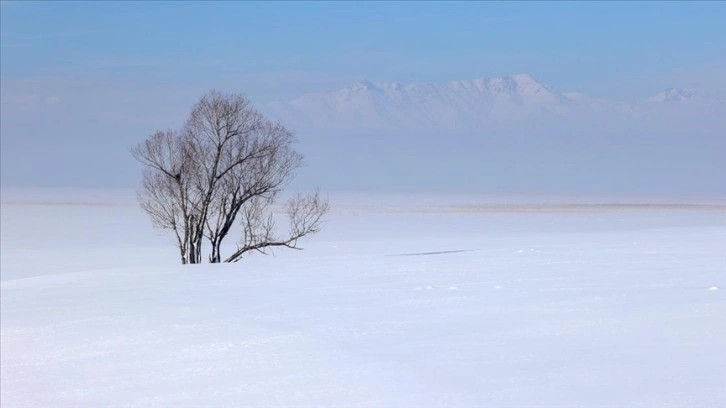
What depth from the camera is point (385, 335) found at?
1154cm

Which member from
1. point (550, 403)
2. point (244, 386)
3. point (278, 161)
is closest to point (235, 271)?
point (278, 161)

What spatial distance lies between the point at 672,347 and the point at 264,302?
7.24 metres

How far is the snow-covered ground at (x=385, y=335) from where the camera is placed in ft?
29.2

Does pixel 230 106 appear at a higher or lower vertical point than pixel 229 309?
higher

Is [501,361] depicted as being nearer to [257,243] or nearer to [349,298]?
[349,298]

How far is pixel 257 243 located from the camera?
93.3ft

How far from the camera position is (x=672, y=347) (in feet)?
31.7

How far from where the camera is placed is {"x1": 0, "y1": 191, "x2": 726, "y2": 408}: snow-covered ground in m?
8.89

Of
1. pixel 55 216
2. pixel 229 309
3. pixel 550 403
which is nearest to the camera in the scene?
pixel 550 403

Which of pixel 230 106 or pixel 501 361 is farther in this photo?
pixel 230 106

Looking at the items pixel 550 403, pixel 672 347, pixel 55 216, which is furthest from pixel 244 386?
pixel 55 216

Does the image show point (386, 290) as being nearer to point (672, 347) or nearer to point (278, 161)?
point (672, 347)

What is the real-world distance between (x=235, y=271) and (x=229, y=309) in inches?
265

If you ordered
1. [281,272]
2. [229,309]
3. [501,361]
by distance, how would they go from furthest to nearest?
[281,272], [229,309], [501,361]
